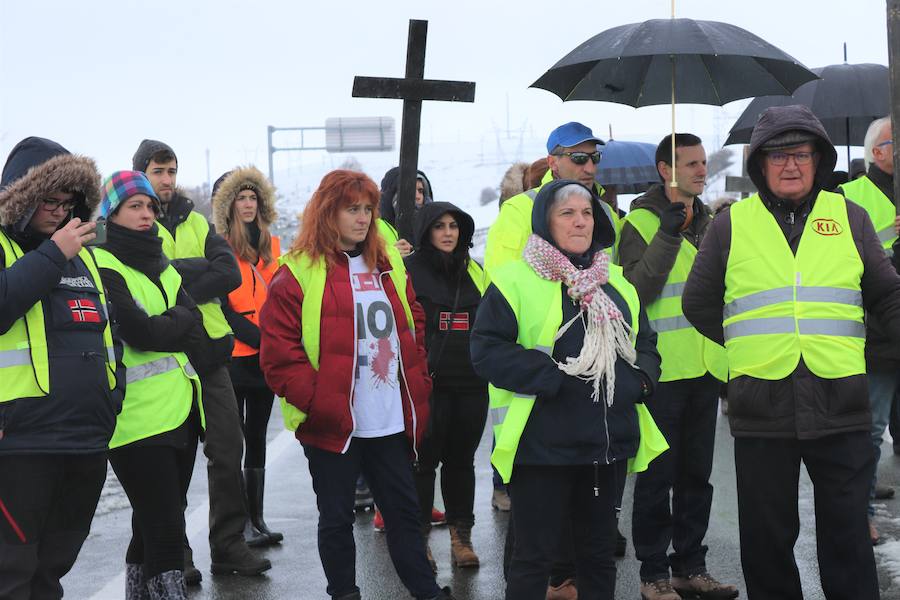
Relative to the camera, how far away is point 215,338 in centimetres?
671

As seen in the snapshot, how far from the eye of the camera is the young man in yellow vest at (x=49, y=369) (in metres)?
4.43

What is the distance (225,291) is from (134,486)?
64.9 inches

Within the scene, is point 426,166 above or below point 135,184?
above

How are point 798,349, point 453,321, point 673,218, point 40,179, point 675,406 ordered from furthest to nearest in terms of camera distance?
point 453,321 → point 675,406 → point 673,218 → point 798,349 → point 40,179

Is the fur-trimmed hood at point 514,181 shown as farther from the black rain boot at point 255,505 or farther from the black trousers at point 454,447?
the black rain boot at point 255,505

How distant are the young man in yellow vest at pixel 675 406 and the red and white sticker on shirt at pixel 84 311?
2.67 metres

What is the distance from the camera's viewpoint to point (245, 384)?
7.54 meters

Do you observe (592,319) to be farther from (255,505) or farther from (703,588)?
(255,505)

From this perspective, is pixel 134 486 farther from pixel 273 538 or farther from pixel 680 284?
pixel 680 284

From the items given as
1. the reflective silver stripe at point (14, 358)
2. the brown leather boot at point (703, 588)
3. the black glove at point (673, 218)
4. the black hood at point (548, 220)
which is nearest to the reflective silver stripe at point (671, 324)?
the black glove at point (673, 218)

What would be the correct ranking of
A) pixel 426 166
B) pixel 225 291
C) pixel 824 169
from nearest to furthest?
pixel 824 169, pixel 225 291, pixel 426 166

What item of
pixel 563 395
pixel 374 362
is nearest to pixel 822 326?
pixel 563 395

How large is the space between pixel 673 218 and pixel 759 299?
3.61 feet

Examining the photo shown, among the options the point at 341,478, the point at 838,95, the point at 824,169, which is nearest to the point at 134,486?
the point at 341,478
